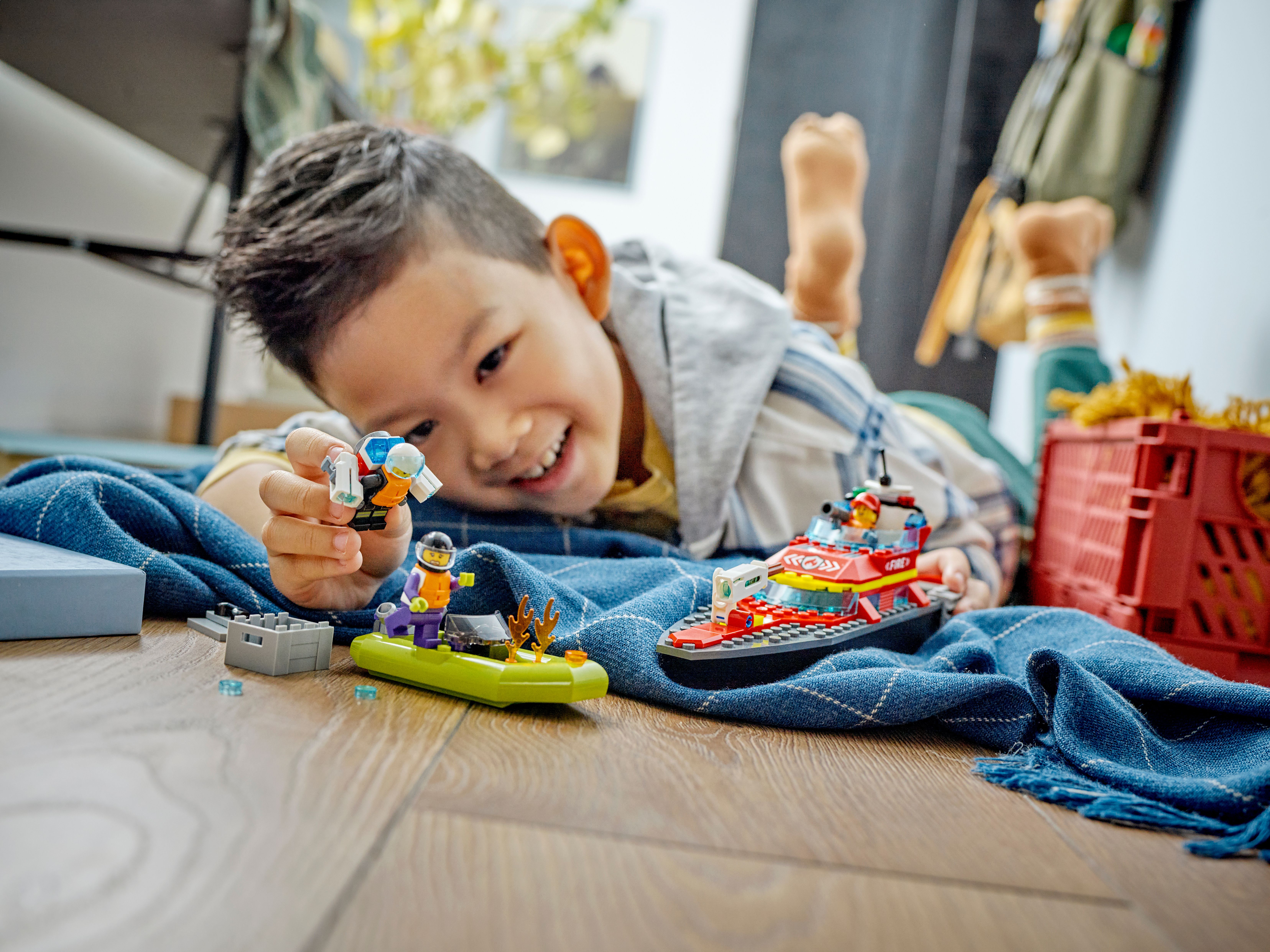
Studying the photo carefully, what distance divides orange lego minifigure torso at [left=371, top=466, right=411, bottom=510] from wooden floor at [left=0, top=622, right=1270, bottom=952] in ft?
0.38

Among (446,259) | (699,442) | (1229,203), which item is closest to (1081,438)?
(699,442)

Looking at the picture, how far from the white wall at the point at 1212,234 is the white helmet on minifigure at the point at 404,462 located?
3.80 ft

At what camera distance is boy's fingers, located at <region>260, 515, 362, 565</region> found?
0.58 meters

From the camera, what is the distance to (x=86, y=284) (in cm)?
172

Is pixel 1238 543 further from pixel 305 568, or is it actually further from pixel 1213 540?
pixel 305 568

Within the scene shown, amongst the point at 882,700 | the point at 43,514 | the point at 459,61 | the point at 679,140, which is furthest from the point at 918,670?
the point at 679,140

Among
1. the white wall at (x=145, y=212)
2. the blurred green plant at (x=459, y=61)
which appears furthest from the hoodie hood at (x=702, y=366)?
the blurred green plant at (x=459, y=61)

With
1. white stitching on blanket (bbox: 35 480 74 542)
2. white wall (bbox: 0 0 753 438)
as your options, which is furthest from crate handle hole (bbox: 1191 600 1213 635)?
white wall (bbox: 0 0 753 438)

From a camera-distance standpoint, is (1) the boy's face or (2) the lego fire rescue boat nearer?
(2) the lego fire rescue boat

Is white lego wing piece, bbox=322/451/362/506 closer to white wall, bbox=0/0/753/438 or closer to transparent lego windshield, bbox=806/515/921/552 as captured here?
transparent lego windshield, bbox=806/515/921/552

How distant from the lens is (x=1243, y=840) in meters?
0.41

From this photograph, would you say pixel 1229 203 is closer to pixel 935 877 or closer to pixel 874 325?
pixel 874 325

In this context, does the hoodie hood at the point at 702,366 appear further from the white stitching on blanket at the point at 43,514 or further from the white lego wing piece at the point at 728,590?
the white stitching on blanket at the point at 43,514

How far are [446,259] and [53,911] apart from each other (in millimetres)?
693
